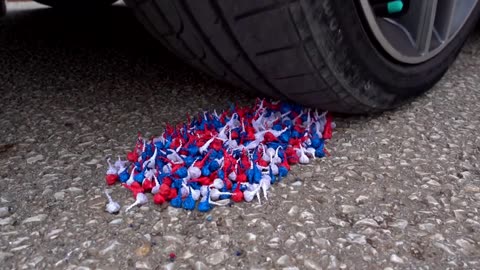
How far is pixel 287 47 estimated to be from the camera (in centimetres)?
103

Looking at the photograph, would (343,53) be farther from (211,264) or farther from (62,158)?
(62,158)

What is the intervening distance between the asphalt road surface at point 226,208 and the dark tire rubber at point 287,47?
154mm

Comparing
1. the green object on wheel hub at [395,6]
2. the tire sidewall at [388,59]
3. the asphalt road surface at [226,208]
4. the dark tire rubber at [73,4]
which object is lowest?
the asphalt road surface at [226,208]

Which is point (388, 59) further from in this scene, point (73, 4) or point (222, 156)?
point (73, 4)

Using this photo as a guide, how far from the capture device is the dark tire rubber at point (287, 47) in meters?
0.98

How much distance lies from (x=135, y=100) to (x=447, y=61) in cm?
101

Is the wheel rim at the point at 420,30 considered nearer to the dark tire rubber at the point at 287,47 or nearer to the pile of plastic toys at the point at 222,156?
the dark tire rubber at the point at 287,47

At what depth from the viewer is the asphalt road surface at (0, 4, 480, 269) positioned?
842 mm

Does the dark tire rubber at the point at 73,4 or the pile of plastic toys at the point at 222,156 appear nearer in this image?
the pile of plastic toys at the point at 222,156

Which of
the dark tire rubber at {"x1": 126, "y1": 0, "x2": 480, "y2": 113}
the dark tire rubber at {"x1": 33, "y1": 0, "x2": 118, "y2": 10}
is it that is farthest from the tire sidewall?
the dark tire rubber at {"x1": 33, "y1": 0, "x2": 118, "y2": 10}

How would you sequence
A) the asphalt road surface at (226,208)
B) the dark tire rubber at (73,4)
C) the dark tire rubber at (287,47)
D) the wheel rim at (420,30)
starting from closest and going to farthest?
1. the asphalt road surface at (226,208)
2. the dark tire rubber at (287,47)
3. the wheel rim at (420,30)
4. the dark tire rubber at (73,4)

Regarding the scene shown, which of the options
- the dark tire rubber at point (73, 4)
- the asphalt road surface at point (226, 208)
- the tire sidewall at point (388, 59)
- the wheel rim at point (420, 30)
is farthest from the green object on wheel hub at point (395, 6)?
the dark tire rubber at point (73, 4)

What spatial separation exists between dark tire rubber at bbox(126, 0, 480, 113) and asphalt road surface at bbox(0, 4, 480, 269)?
0.15 meters

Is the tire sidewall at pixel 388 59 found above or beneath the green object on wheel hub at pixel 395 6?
beneath
